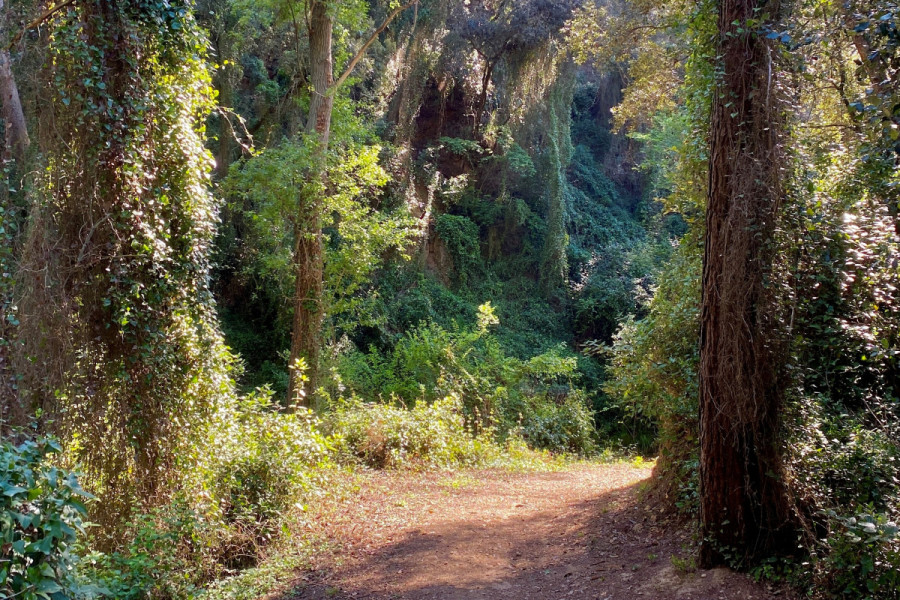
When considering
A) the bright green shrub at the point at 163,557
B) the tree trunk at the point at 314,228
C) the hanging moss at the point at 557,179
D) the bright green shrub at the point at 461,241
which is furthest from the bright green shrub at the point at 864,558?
the hanging moss at the point at 557,179

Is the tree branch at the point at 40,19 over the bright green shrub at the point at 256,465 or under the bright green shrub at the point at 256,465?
over

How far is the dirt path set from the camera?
540cm

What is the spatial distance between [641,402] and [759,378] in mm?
2700

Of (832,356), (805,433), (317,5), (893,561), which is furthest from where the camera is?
(317,5)

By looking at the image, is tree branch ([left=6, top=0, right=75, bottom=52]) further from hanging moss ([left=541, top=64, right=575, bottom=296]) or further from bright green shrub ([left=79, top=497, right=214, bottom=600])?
hanging moss ([left=541, top=64, right=575, bottom=296])

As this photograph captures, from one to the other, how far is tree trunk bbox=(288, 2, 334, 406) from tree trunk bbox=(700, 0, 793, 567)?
825cm

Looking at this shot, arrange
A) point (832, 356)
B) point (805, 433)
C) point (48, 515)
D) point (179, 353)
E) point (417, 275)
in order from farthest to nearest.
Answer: point (417, 275)
point (179, 353)
point (832, 356)
point (805, 433)
point (48, 515)

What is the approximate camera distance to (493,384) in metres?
16.2

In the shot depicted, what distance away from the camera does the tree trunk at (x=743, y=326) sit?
15.9ft

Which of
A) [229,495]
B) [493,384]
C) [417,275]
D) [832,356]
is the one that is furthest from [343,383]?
[832,356]

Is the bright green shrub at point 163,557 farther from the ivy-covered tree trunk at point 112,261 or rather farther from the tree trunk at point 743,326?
the tree trunk at point 743,326

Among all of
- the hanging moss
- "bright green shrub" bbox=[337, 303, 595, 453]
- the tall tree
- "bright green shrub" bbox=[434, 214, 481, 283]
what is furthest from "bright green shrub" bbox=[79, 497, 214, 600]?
the hanging moss

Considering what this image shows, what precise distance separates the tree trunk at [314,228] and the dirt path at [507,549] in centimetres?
365

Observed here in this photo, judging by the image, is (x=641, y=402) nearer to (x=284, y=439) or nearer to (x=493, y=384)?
(x=284, y=439)
